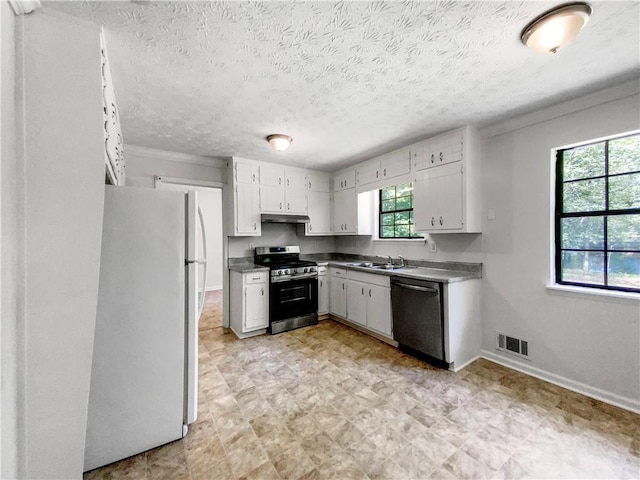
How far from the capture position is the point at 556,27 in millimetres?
1446

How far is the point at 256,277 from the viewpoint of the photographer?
3775 millimetres

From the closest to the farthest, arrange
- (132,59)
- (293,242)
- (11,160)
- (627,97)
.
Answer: (11,160)
(132,59)
(627,97)
(293,242)

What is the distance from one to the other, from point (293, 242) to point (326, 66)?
10.8 feet

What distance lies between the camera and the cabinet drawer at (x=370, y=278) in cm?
341

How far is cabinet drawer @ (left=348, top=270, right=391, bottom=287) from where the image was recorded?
341 cm

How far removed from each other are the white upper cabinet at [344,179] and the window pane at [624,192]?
9.56ft

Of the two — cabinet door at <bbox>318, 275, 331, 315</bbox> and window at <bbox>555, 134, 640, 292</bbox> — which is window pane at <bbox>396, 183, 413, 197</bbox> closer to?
window at <bbox>555, 134, 640, 292</bbox>

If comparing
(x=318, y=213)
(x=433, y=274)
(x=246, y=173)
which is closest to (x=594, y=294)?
(x=433, y=274)

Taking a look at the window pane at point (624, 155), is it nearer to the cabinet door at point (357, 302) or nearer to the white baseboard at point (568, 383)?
the white baseboard at point (568, 383)

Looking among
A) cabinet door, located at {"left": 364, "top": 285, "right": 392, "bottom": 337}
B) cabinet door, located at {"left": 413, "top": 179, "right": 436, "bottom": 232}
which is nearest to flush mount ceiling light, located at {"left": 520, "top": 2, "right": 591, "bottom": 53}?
cabinet door, located at {"left": 413, "top": 179, "right": 436, "bottom": 232}

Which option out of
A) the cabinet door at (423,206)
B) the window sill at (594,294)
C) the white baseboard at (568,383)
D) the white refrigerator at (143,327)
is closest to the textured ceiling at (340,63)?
the cabinet door at (423,206)

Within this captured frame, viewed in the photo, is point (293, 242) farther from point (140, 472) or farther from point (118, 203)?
point (140, 472)

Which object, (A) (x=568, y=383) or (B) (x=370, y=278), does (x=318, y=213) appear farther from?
(A) (x=568, y=383)

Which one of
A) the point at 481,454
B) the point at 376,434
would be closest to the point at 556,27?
the point at 481,454
